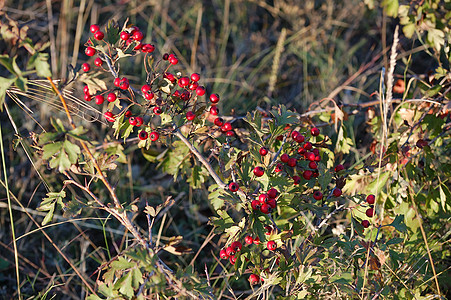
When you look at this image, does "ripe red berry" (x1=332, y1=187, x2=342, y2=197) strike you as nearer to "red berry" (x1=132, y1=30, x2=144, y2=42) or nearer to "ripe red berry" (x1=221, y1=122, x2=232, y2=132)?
"ripe red berry" (x1=221, y1=122, x2=232, y2=132)

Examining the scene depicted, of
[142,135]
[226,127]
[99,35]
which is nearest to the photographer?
[99,35]

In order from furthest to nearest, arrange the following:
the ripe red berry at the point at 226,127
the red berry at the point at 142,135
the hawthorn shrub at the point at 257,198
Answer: the ripe red berry at the point at 226,127
the red berry at the point at 142,135
the hawthorn shrub at the point at 257,198

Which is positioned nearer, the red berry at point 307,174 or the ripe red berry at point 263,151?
the ripe red berry at point 263,151

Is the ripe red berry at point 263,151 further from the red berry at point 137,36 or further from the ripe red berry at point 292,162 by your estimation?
the red berry at point 137,36

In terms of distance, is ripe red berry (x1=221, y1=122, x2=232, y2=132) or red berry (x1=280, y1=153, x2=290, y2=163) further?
ripe red berry (x1=221, y1=122, x2=232, y2=132)

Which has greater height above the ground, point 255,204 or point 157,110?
point 157,110

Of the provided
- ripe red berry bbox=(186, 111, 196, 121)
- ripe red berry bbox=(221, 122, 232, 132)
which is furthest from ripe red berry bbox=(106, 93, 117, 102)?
ripe red berry bbox=(221, 122, 232, 132)

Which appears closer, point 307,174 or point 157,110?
point 157,110

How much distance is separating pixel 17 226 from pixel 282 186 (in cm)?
170

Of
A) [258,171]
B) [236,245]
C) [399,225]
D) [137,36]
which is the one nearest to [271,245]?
[236,245]

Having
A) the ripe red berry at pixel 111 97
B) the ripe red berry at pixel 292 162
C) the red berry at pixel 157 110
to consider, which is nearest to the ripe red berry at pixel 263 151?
the ripe red berry at pixel 292 162

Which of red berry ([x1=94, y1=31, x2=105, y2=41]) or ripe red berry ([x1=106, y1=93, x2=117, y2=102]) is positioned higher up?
red berry ([x1=94, y1=31, x2=105, y2=41])

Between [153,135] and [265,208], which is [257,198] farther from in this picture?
[153,135]

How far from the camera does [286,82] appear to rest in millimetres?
3486
